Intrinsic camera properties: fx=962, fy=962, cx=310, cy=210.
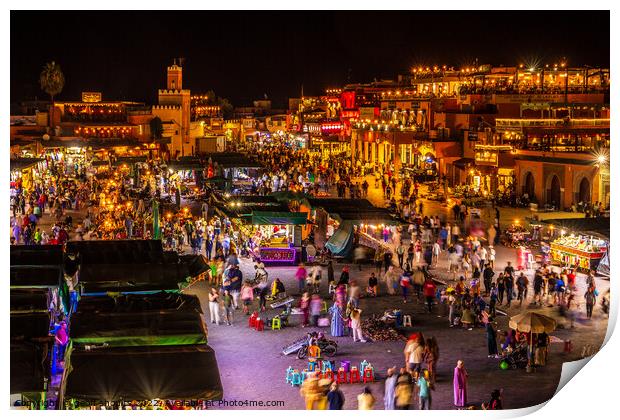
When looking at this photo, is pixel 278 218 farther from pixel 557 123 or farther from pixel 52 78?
pixel 52 78

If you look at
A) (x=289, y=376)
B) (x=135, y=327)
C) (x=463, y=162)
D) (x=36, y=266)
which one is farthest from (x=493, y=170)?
(x=135, y=327)

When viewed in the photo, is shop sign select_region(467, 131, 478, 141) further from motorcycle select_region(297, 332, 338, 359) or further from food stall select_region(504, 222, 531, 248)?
motorcycle select_region(297, 332, 338, 359)

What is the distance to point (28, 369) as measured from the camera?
11.0 meters

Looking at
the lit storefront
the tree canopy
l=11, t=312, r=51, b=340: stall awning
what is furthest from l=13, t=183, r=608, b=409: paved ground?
the tree canopy

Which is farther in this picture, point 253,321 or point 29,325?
point 253,321

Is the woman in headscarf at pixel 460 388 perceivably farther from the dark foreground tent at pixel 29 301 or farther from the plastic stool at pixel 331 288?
the plastic stool at pixel 331 288

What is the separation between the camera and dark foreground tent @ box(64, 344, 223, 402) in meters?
10.3

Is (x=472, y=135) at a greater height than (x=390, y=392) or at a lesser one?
greater

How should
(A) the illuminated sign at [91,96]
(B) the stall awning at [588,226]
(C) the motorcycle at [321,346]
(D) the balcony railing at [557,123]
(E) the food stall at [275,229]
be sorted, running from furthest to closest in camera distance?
1. (A) the illuminated sign at [91,96]
2. (D) the balcony railing at [557,123]
3. (E) the food stall at [275,229]
4. (B) the stall awning at [588,226]
5. (C) the motorcycle at [321,346]

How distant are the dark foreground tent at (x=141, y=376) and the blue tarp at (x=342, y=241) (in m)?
11.1

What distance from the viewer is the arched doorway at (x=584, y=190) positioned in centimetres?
3066

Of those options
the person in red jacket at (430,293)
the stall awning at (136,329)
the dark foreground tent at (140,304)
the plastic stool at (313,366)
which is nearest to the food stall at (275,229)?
Answer: the person in red jacket at (430,293)

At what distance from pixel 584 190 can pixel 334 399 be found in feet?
71.6

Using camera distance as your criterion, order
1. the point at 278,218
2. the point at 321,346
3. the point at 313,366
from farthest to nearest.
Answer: the point at 278,218 < the point at 321,346 < the point at 313,366
